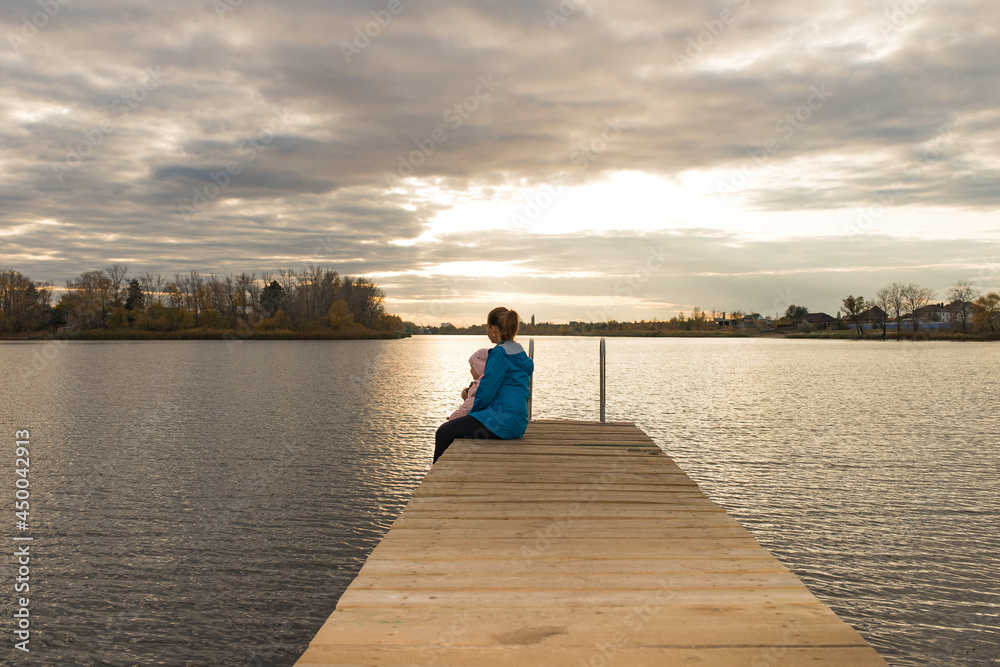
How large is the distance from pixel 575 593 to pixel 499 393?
4.15 m

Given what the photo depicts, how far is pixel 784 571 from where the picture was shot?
10.1 feet

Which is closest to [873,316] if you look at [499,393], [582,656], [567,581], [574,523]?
[499,393]

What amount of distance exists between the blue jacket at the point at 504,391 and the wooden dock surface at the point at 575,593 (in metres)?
1.79

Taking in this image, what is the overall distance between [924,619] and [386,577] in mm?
4719

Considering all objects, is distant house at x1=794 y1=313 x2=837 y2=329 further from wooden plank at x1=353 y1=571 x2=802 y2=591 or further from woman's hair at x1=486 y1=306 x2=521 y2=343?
wooden plank at x1=353 y1=571 x2=802 y2=591

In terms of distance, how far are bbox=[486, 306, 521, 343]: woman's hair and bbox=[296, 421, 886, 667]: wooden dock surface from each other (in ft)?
7.54

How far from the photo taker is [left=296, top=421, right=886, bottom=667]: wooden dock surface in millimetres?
2221

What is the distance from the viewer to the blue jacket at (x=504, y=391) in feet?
20.8

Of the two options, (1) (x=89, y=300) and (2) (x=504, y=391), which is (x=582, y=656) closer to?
(2) (x=504, y=391)

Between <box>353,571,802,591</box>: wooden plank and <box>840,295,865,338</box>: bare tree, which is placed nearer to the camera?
<box>353,571,802,591</box>: wooden plank

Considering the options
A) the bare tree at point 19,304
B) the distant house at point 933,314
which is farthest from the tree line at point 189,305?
the distant house at point 933,314

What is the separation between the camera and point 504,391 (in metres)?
6.77

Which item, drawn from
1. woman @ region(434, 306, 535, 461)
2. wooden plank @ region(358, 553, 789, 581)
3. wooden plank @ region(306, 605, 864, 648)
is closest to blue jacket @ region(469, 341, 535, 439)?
woman @ region(434, 306, 535, 461)

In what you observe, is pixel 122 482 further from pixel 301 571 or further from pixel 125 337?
pixel 125 337
